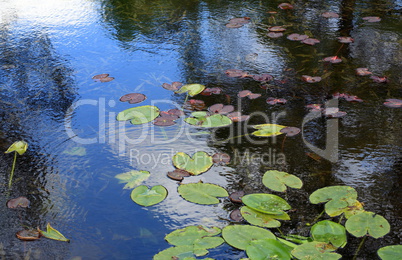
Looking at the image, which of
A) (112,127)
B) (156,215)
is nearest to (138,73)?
(112,127)

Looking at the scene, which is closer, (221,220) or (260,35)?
(221,220)

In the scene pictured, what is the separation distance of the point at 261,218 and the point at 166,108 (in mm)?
973

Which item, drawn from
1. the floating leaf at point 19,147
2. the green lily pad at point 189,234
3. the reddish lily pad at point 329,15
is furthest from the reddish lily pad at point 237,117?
the reddish lily pad at point 329,15

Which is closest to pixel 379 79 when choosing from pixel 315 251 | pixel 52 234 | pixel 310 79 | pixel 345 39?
pixel 310 79

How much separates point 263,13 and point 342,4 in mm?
727

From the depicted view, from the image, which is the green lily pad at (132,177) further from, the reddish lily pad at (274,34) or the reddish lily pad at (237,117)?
the reddish lily pad at (274,34)

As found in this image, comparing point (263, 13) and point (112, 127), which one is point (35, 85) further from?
point (263, 13)

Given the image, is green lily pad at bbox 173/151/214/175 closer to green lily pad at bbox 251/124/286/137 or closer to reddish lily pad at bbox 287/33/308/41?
green lily pad at bbox 251/124/286/137

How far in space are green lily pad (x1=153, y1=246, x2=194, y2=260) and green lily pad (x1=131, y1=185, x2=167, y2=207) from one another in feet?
0.91

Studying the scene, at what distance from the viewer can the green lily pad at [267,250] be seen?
133cm

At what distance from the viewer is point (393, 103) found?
2.23 metres

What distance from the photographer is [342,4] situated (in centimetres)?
361

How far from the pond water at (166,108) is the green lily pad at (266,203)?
0.16 feet

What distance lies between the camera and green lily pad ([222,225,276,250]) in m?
1.41
